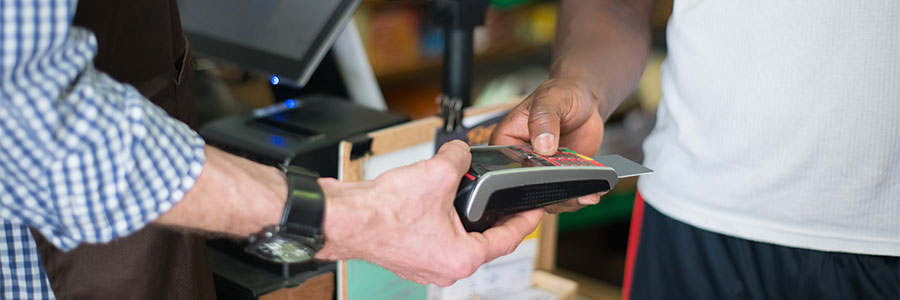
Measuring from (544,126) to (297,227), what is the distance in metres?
0.36

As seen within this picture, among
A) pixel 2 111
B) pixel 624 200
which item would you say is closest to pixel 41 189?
pixel 2 111

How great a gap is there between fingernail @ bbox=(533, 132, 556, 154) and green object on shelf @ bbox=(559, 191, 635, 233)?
186 centimetres

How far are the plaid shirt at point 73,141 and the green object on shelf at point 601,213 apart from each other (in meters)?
2.20

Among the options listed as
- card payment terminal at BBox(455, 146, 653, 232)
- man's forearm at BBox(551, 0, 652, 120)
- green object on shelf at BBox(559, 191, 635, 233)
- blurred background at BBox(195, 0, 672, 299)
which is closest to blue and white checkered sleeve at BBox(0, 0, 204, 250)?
card payment terminal at BBox(455, 146, 653, 232)

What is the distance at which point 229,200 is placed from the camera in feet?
2.22

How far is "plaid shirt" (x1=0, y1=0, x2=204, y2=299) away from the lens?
534 mm

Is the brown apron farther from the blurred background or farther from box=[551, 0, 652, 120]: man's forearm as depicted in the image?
the blurred background

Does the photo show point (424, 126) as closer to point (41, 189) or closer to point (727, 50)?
point (727, 50)

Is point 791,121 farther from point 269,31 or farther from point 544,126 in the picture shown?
point 269,31

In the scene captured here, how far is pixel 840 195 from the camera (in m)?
0.94

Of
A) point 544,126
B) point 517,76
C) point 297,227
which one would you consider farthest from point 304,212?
point 517,76

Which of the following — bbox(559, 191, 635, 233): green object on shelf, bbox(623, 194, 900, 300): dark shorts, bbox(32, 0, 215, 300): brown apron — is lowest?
bbox(559, 191, 635, 233): green object on shelf

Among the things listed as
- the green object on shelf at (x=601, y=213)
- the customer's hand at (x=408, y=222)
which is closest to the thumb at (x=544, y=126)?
the customer's hand at (x=408, y=222)

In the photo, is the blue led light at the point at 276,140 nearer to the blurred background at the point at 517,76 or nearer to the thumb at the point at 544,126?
the thumb at the point at 544,126
